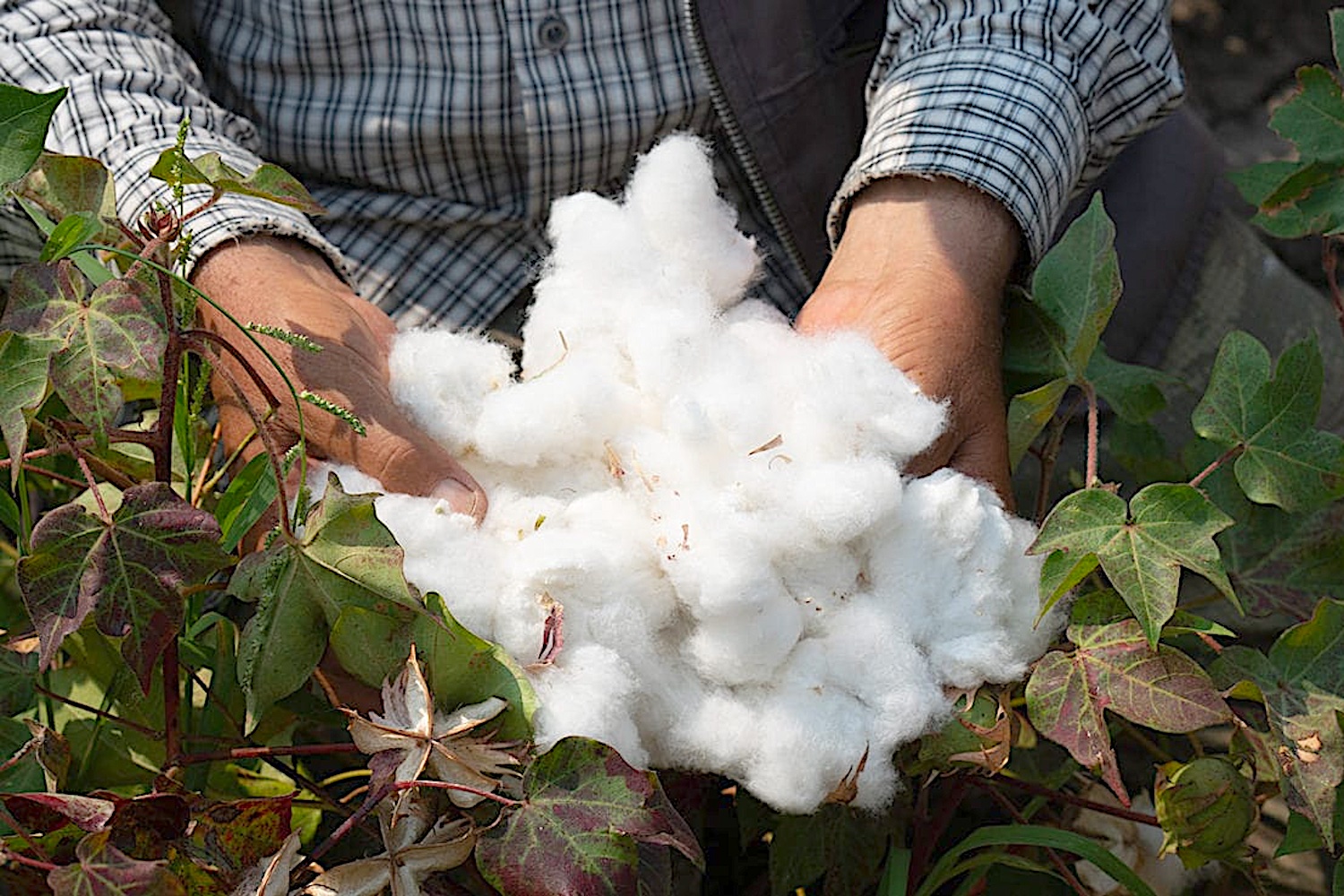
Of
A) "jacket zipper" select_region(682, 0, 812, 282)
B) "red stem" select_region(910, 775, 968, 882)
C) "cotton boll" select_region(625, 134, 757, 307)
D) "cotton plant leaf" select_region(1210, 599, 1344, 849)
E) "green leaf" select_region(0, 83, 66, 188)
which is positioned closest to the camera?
"green leaf" select_region(0, 83, 66, 188)

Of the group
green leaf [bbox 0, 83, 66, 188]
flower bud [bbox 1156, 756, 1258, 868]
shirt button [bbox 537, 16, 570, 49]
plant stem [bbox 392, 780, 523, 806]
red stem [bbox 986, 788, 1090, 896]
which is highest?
green leaf [bbox 0, 83, 66, 188]

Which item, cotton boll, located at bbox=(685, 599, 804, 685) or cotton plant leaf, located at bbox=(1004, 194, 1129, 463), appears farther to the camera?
cotton plant leaf, located at bbox=(1004, 194, 1129, 463)

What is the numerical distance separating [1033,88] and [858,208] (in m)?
0.18

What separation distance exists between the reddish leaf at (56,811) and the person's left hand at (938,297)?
0.54 meters

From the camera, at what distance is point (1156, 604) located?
0.75 m

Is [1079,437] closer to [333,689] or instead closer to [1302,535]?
[1302,535]

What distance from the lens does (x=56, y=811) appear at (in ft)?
2.06

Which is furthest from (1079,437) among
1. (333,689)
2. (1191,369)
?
(333,689)

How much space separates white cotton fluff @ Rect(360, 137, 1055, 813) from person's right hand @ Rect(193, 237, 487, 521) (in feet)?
0.11

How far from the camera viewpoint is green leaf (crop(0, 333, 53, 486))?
67cm

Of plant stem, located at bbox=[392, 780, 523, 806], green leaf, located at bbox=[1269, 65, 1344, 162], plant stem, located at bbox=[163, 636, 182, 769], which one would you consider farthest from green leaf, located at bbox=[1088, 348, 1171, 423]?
plant stem, located at bbox=[163, 636, 182, 769]

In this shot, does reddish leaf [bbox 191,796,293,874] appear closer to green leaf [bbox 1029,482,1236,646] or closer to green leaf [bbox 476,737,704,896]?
green leaf [bbox 476,737,704,896]

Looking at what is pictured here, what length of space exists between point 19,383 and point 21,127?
13cm

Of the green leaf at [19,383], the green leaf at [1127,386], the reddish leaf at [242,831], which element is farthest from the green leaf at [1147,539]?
the green leaf at [19,383]
